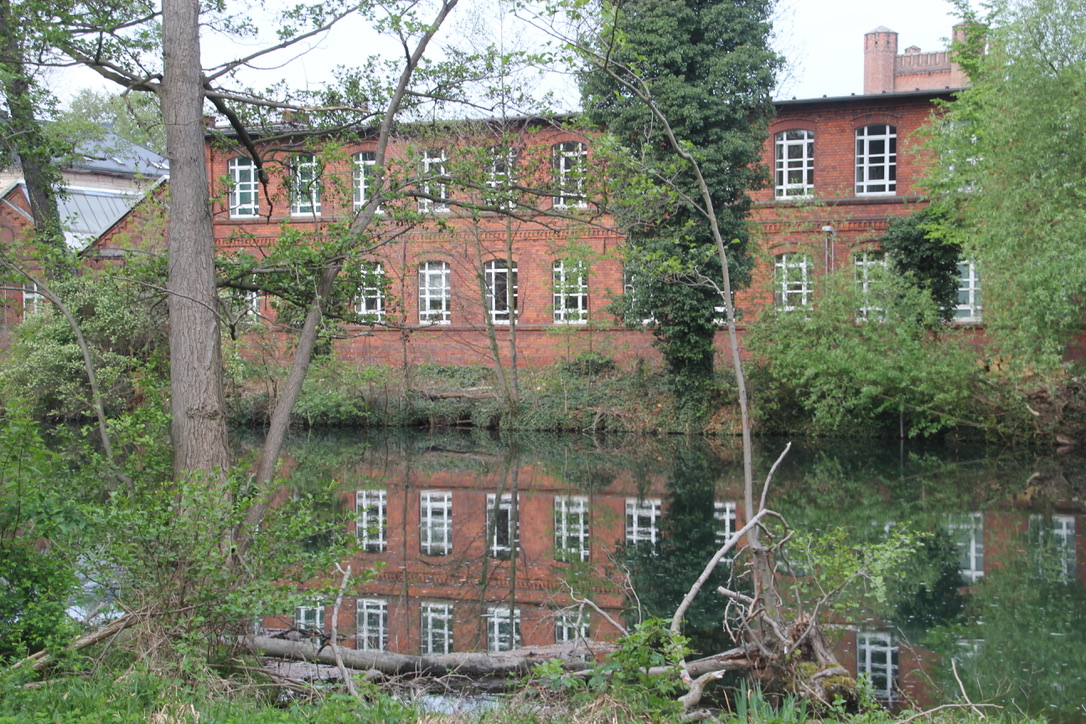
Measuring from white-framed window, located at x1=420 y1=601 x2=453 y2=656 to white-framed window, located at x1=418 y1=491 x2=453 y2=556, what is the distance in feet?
7.79

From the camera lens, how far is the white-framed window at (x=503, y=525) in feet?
40.2

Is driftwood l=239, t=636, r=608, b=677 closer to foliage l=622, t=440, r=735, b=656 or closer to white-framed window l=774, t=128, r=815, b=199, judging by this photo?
foliage l=622, t=440, r=735, b=656

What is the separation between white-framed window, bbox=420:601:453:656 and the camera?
822 centimetres

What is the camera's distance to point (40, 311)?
21719mm

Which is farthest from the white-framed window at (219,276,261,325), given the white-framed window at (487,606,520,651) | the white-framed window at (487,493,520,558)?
the white-framed window at (487,493,520,558)

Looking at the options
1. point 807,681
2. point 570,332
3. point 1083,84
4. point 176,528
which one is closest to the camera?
point 176,528

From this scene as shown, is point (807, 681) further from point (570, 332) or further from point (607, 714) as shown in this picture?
point (570, 332)

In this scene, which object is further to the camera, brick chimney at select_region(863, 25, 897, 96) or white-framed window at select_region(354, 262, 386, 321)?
brick chimney at select_region(863, 25, 897, 96)

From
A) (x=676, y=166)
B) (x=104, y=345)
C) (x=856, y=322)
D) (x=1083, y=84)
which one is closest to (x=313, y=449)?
(x=104, y=345)

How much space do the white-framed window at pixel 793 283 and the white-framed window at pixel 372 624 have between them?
50.5ft

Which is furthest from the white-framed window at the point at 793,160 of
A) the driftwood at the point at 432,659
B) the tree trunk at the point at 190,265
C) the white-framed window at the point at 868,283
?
the driftwood at the point at 432,659

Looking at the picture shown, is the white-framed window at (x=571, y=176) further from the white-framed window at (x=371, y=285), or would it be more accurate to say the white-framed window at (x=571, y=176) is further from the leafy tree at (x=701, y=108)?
the leafy tree at (x=701, y=108)

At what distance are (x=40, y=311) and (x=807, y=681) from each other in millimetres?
20013

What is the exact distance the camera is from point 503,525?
44.9 ft
